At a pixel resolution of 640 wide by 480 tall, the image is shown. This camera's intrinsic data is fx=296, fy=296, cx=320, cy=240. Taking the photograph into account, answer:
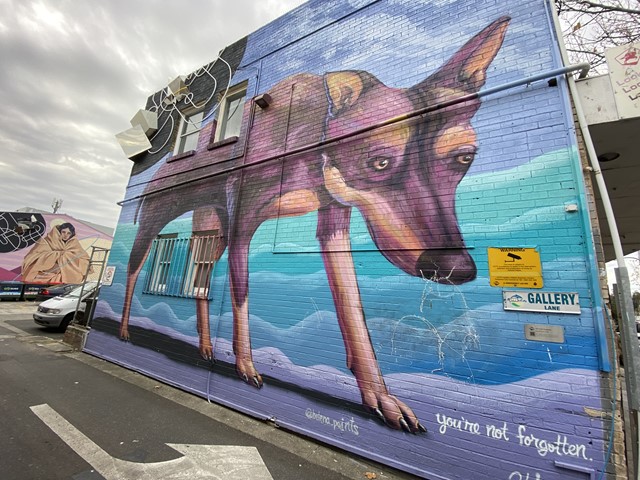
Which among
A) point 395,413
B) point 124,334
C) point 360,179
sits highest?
point 360,179

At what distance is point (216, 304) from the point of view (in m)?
5.38

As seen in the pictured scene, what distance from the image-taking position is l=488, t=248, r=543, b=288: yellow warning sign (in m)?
3.11

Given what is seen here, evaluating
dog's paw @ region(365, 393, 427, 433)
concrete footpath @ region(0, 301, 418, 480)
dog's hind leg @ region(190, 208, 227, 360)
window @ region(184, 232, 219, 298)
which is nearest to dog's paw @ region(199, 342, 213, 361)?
dog's hind leg @ region(190, 208, 227, 360)

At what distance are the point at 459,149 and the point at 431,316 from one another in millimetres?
2116

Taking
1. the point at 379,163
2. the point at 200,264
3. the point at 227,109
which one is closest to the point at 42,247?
the point at 227,109

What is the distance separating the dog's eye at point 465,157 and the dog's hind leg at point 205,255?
164 inches

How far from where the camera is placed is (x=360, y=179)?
438 centimetres

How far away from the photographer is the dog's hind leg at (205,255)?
542 centimetres

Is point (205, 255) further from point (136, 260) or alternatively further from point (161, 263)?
point (136, 260)

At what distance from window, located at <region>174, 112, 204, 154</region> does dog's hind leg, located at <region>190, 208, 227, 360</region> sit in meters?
2.31

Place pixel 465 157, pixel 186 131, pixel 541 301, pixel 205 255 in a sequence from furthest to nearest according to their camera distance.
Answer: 1. pixel 186 131
2. pixel 205 255
3. pixel 465 157
4. pixel 541 301

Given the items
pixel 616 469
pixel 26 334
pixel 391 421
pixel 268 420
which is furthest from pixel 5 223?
pixel 616 469

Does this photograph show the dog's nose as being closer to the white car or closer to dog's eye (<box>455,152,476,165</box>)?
dog's eye (<box>455,152,476,165</box>)

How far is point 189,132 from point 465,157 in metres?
6.78
